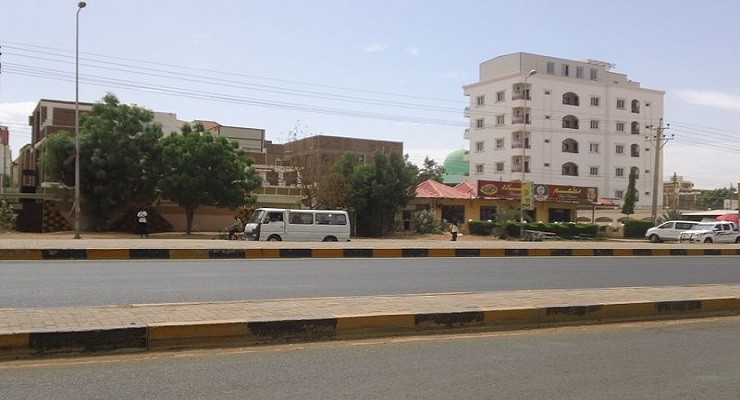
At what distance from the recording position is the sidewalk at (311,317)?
20.4 feet

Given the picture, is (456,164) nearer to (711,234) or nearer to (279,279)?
(711,234)

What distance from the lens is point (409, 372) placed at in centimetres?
591

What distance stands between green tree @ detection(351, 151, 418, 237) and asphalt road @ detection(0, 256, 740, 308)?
27285mm

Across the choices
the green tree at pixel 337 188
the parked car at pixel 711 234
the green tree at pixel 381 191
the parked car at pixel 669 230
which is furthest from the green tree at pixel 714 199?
Answer: the green tree at pixel 337 188

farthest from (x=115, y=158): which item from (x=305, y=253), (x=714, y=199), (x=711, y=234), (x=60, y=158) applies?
(x=714, y=199)

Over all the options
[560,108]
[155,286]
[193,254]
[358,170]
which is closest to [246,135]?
[358,170]

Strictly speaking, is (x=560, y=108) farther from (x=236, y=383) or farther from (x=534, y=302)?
(x=236, y=383)

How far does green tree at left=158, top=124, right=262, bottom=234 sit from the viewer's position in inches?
1534

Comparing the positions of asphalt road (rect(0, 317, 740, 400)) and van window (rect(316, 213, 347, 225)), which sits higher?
van window (rect(316, 213, 347, 225))

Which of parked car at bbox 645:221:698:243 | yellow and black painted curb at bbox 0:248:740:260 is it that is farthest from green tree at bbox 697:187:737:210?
yellow and black painted curb at bbox 0:248:740:260

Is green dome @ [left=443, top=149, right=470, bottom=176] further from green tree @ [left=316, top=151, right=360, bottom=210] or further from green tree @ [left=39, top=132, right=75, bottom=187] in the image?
green tree @ [left=39, top=132, right=75, bottom=187]

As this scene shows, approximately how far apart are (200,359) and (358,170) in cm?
3984

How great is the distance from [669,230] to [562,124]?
33.8 metres

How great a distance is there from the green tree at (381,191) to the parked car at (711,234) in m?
18.1
